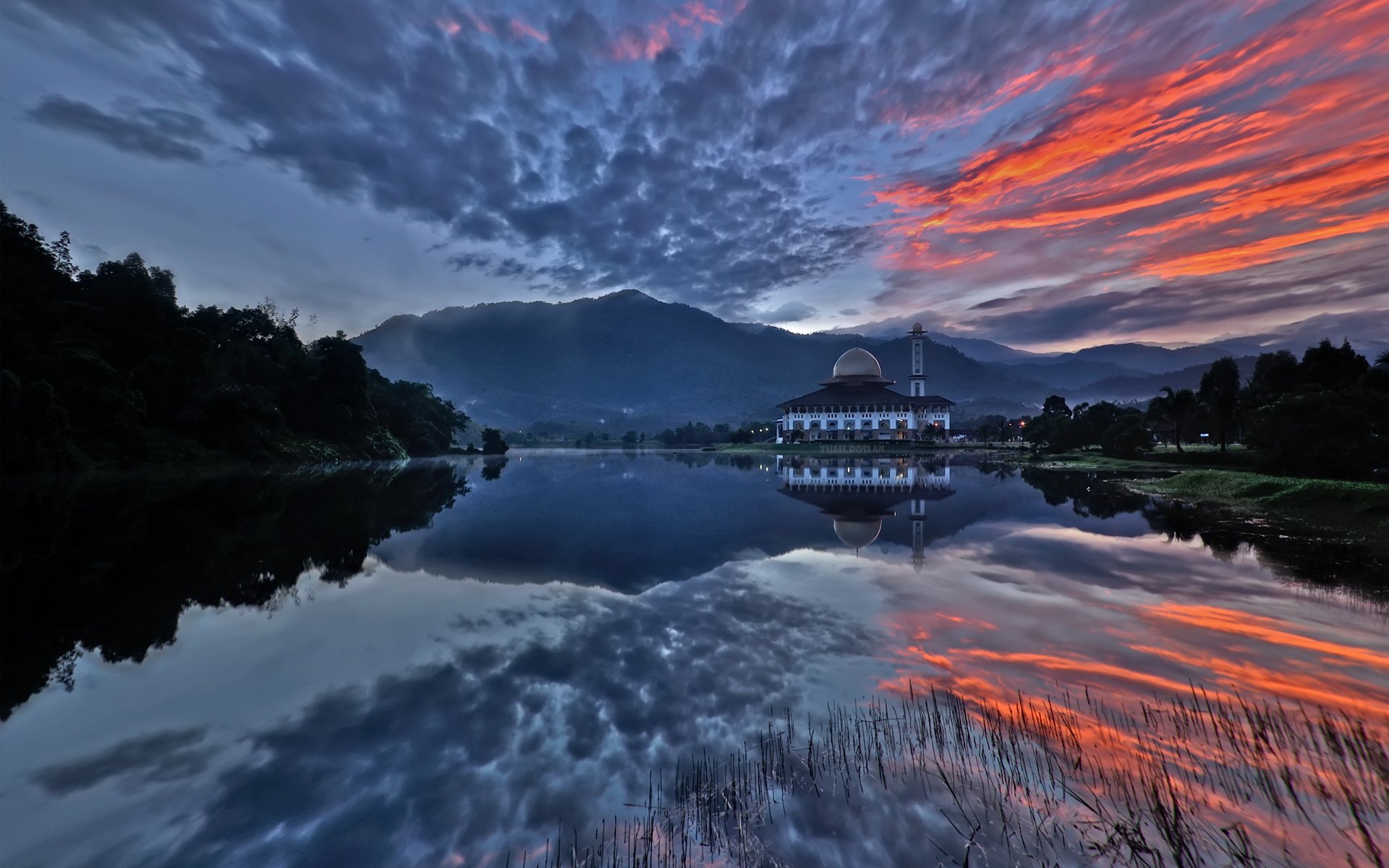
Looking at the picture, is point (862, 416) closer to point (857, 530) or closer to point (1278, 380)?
point (1278, 380)

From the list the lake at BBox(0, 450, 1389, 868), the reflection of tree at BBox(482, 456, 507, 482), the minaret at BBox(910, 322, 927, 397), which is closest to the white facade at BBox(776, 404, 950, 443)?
the minaret at BBox(910, 322, 927, 397)

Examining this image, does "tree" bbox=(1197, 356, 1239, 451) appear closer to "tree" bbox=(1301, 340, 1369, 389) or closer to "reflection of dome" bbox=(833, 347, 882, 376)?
"tree" bbox=(1301, 340, 1369, 389)

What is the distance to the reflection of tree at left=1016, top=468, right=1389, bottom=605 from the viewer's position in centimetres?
1578

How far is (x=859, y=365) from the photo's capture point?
134250mm

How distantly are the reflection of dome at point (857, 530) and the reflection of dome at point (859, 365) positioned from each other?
111318 mm

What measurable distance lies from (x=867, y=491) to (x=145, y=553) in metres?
37.9

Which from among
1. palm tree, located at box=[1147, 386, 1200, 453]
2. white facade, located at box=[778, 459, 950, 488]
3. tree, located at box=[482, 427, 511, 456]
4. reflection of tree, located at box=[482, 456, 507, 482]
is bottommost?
white facade, located at box=[778, 459, 950, 488]

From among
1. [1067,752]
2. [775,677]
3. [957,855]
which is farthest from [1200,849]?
[775,677]

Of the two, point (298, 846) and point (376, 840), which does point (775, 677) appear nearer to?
point (376, 840)

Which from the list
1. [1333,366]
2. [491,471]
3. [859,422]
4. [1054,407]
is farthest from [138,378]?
[1054,407]

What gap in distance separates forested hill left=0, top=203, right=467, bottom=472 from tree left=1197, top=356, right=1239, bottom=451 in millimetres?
95456

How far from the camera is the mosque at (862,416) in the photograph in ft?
401

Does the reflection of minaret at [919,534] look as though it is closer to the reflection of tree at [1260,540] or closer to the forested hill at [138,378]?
the reflection of tree at [1260,540]

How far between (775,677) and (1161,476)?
165 feet
